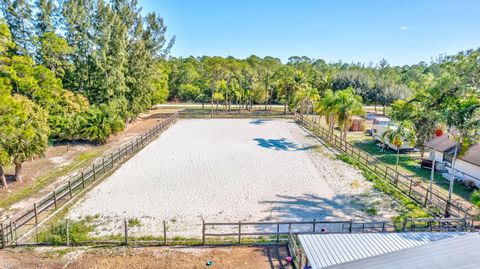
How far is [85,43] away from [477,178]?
105 feet

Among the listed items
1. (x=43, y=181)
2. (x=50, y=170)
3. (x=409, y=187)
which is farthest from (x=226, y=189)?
(x=50, y=170)

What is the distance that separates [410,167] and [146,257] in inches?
698

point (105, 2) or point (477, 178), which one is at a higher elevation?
point (105, 2)

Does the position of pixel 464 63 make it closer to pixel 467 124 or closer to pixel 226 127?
pixel 467 124

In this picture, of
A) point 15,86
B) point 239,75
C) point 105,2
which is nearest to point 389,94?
point 239,75

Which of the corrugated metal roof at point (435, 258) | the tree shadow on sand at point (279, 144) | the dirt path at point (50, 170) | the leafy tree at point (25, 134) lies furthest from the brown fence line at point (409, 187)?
the leafy tree at point (25, 134)

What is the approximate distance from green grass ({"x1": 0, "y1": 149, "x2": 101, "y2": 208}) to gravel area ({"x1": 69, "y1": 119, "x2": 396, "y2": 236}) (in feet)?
9.90

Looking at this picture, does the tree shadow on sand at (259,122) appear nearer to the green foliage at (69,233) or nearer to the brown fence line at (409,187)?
the brown fence line at (409,187)

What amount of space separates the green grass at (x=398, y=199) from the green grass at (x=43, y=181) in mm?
16536

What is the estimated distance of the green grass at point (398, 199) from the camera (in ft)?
42.7

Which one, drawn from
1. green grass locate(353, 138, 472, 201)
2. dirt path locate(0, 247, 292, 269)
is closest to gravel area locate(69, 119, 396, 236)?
dirt path locate(0, 247, 292, 269)

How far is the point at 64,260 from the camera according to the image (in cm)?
971

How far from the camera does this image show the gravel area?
42.9ft

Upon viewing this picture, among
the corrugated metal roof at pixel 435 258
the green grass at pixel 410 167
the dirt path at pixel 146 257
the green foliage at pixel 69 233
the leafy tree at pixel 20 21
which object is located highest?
the leafy tree at pixel 20 21
